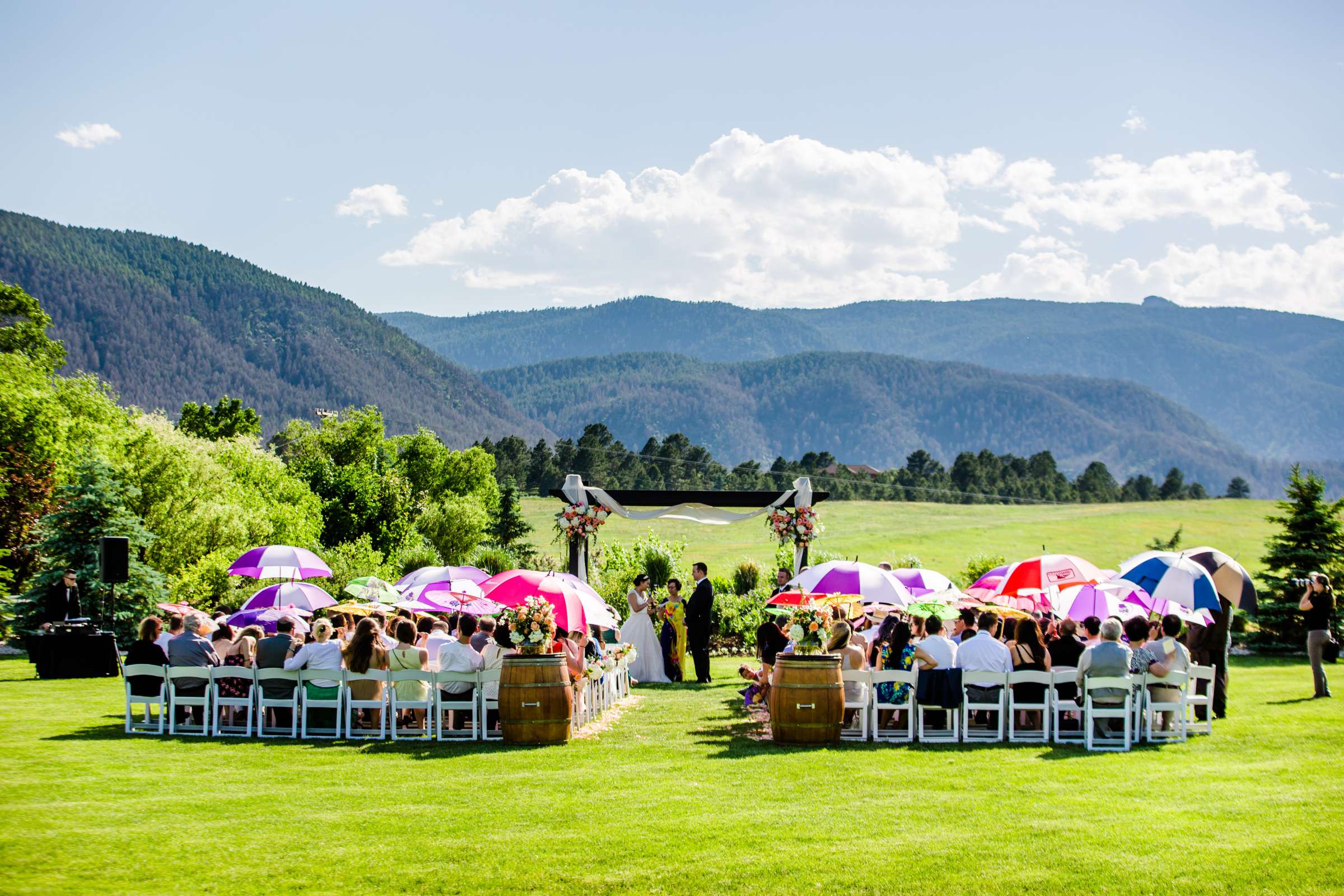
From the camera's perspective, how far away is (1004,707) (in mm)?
12344

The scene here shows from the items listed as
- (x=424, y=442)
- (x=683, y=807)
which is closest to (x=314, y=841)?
(x=683, y=807)

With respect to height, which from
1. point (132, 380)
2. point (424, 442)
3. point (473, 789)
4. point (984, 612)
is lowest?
point (473, 789)

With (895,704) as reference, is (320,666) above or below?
above

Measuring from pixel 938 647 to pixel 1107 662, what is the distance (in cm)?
167

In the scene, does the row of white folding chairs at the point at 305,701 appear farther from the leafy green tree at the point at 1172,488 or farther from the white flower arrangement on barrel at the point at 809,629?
the leafy green tree at the point at 1172,488

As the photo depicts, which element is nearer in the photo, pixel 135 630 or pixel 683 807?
pixel 683 807

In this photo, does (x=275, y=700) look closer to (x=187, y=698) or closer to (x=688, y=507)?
(x=187, y=698)

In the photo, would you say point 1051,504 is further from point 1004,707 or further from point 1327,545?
point 1004,707

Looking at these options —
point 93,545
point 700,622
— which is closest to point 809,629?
point 700,622

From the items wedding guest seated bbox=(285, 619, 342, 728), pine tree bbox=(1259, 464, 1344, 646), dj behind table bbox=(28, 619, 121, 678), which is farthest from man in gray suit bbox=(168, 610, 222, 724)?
pine tree bbox=(1259, 464, 1344, 646)

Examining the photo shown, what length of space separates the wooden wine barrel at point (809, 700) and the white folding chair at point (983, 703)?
135 cm

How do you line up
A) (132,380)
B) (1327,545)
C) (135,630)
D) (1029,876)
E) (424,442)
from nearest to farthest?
1. (1029,876)
2. (135,630)
3. (1327,545)
4. (424,442)
5. (132,380)

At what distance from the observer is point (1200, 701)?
42.5 ft

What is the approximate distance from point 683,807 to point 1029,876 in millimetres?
2723
